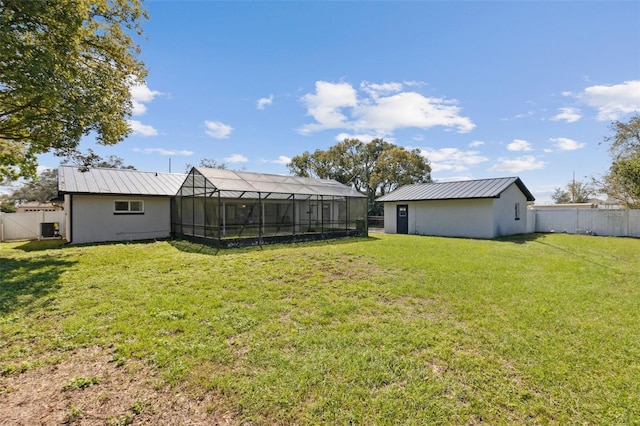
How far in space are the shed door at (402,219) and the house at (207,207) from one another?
392cm

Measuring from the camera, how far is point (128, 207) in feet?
44.5

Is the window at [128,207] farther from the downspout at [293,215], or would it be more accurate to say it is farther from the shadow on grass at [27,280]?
the downspout at [293,215]

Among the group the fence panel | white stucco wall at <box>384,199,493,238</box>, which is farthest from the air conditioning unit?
the fence panel

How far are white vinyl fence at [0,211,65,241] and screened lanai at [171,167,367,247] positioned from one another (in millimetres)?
6596

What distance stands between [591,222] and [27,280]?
2331 centimetres

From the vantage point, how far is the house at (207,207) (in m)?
11.6

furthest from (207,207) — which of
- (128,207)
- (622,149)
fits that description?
(622,149)

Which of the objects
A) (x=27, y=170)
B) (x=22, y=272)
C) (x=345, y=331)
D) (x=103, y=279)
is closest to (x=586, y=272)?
(x=345, y=331)

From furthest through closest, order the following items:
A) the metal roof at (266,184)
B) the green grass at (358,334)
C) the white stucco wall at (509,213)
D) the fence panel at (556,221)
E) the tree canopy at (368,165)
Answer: the tree canopy at (368,165) < the fence panel at (556,221) < the white stucco wall at (509,213) < the metal roof at (266,184) < the green grass at (358,334)

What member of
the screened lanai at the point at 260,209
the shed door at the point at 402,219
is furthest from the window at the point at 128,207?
the shed door at the point at 402,219

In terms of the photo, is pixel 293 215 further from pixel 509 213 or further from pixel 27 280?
pixel 509 213

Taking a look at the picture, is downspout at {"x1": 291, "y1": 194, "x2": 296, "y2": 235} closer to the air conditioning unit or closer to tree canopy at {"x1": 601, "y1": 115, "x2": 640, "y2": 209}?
the air conditioning unit

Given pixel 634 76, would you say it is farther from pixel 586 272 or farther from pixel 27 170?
pixel 27 170

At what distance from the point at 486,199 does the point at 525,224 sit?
4.75 metres
